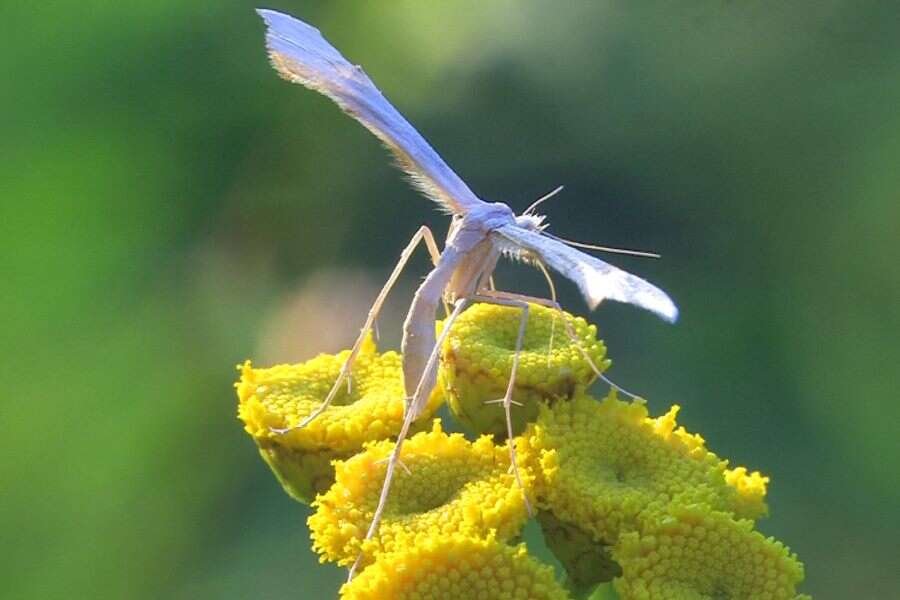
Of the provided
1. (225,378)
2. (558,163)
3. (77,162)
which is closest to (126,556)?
(225,378)

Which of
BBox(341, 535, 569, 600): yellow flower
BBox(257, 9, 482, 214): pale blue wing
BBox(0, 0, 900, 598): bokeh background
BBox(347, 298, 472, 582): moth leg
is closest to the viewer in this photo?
BBox(341, 535, 569, 600): yellow flower

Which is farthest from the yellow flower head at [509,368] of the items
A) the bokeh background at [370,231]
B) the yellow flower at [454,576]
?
the bokeh background at [370,231]

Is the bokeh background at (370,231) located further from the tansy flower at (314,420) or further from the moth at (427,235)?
the moth at (427,235)

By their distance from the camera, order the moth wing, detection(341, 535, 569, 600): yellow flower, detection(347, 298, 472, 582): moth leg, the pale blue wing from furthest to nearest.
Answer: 1. the pale blue wing
2. detection(347, 298, 472, 582): moth leg
3. detection(341, 535, 569, 600): yellow flower
4. the moth wing

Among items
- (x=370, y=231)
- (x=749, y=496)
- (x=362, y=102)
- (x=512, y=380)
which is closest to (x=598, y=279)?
(x=512, y=380)

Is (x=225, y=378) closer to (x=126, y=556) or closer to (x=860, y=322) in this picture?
(x=126, y=556)

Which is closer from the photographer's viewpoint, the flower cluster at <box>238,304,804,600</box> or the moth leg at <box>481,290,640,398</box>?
the flower cluster at <box>238,304,804,600</box>

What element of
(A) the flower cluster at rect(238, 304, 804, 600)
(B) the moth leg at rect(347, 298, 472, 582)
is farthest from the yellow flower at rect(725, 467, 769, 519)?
(B) the moth leg at rect(347, 298, 472, 582)

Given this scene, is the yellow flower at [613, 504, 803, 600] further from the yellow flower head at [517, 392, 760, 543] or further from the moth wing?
the moth wing
